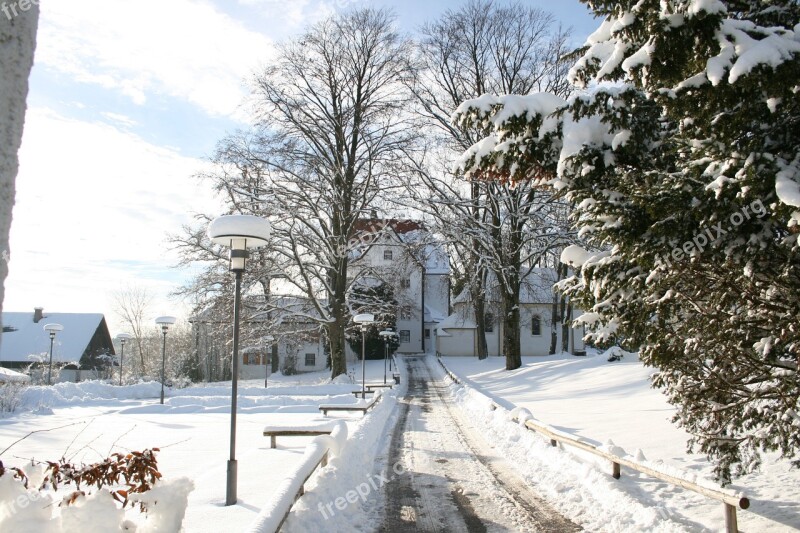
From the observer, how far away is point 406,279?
2825 cm

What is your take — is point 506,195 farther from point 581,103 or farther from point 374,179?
point 581,103

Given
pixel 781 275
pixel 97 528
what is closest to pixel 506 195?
pixel 781 275

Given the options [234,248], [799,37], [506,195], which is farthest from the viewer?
[506,195]

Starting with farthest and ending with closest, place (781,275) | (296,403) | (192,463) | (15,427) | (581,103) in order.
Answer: (296,403), (15,427), (192,463), (581,103), (781,275)

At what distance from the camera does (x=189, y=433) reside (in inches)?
494

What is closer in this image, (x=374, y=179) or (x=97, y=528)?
(x=97, y=528)

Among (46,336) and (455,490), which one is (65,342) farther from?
(455,490)

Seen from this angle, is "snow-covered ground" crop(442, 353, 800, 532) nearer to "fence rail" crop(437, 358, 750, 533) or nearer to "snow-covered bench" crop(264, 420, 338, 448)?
"fence rail" crop(437, 358, 750, 533)

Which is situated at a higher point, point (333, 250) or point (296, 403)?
point (333, 250)

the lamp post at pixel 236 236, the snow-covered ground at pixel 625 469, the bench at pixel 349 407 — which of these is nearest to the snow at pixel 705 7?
the snow-covered ground at pixel 625 469

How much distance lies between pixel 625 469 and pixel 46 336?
155 feet

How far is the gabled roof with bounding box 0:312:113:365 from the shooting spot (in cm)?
4259

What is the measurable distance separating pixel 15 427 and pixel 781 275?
1638 centimetres

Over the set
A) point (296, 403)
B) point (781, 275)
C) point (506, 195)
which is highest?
point (506, 195)
